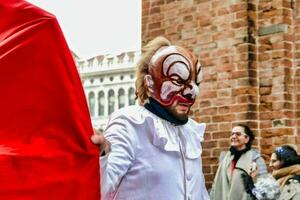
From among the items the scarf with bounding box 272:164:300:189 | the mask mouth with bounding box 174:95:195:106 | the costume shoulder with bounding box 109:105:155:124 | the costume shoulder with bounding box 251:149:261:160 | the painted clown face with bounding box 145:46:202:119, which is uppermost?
the painted clown face with bounding box 145:46:202:119

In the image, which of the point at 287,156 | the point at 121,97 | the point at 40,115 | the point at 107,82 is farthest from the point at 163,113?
the point at 107,82

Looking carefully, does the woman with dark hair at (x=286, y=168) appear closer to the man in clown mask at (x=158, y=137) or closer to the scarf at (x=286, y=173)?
the scarf at (x=286, y=173)

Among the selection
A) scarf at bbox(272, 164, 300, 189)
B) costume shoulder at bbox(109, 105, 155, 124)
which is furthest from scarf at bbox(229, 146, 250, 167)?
costume shoulder at bbox(109, 105, 155, 124)

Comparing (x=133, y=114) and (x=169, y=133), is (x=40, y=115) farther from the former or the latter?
(x=169, y=133)

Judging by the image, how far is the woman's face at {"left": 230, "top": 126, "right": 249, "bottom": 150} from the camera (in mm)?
6293

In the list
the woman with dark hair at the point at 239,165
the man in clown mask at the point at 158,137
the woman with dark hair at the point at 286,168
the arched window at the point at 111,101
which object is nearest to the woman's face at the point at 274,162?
the woman with dark hair at the point at 286,168

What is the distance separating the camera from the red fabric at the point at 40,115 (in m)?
2.34

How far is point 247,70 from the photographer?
21.8 feet

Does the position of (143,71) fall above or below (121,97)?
below

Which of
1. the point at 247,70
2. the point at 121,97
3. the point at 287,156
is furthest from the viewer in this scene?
the point at 121,97

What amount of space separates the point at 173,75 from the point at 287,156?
9.68 feet

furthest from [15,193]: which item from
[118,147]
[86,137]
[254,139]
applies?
[254,139]

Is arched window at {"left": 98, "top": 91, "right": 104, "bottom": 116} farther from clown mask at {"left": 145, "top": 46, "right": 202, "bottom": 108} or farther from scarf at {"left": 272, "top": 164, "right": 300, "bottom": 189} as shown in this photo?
clown mask at {"left": 145, "top": 46, "right": 202, "bottom": 108}

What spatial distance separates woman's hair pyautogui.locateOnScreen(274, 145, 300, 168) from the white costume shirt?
9.50 feet
